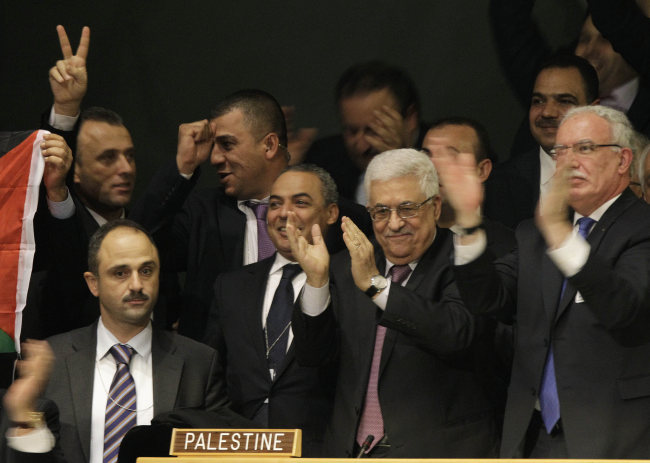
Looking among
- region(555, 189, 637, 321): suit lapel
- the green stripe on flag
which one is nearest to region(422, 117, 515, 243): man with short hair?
region(555, 189, 637, 321): suit lapel

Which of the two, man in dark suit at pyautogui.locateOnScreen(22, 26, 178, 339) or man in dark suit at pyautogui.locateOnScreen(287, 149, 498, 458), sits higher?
man in dark suit at pyautogui.locateOnScreen(22, 26, 178, 339)

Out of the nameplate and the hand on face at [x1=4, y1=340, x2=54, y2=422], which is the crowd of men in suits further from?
the nameplate

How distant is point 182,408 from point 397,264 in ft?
2.41

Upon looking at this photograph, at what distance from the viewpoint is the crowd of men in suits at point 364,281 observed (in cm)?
296

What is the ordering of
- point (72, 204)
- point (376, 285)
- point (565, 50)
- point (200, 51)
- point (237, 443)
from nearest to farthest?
point (237, 443)
point (376, 285)
point (72, 204)
point (565, 50)
point (200, 51)

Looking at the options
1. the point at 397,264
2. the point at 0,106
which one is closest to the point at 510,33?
the point at 397,264

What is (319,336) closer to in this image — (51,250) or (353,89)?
(51,250)

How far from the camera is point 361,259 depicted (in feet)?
10.6

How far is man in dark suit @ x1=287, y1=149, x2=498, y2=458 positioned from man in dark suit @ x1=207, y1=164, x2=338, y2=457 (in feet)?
0.61

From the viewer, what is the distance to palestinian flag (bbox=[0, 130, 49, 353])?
373 cm

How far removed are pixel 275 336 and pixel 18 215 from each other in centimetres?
91

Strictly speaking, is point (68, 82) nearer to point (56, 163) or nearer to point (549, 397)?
point (56, 163)

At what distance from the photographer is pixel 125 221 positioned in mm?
3678

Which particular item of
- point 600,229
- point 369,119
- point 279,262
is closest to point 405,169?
point 279,262
